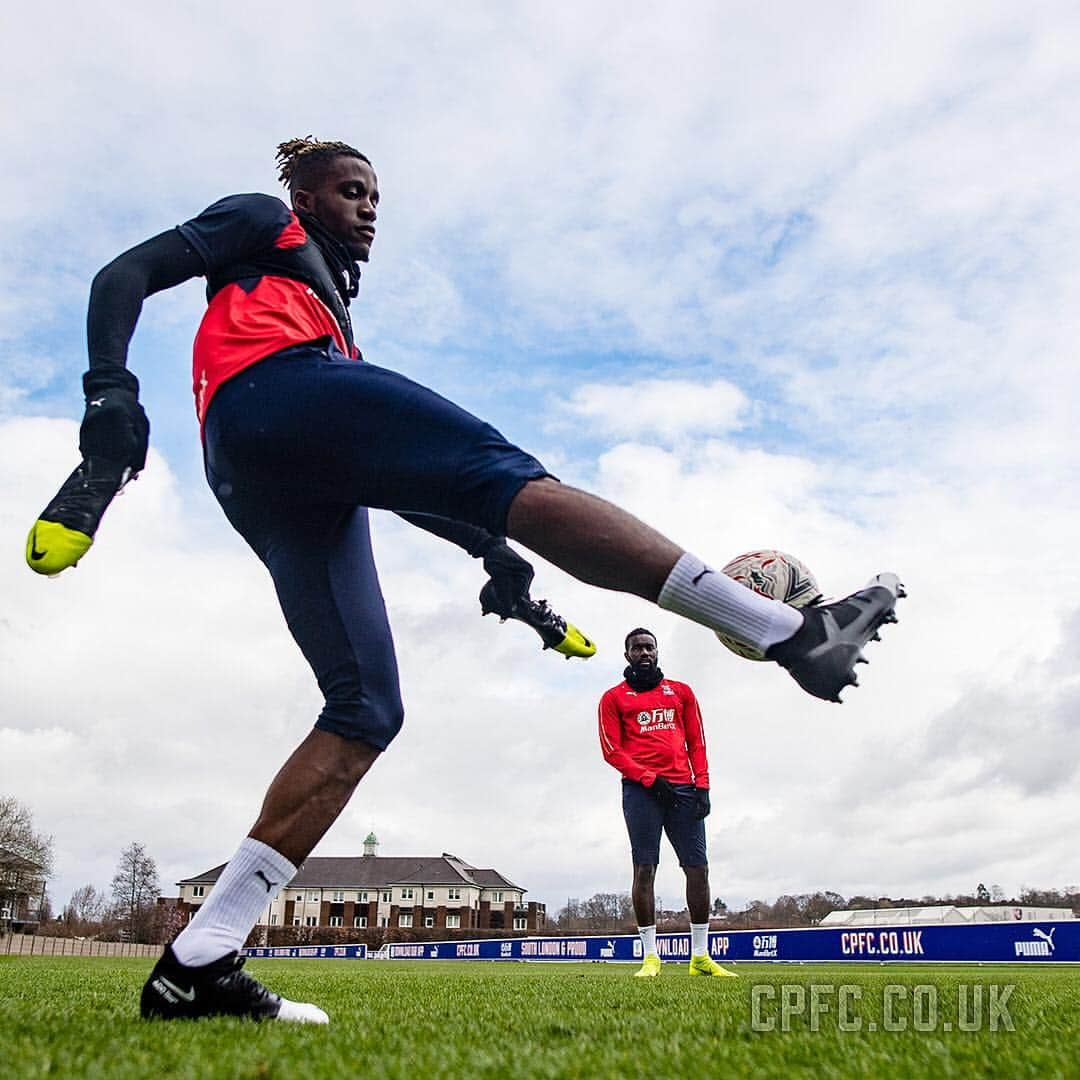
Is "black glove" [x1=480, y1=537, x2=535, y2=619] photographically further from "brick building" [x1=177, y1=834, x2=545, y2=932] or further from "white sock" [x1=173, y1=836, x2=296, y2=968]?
"brick building" [x1=177, y1=834, x2=545, y2=932]

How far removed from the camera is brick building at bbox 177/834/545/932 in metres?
97.8

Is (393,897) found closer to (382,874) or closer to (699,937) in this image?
(382,874)

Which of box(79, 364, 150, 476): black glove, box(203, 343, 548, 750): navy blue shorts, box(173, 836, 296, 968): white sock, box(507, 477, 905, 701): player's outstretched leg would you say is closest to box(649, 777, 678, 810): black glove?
box(203, 343, 548, 750): navy blue shorts

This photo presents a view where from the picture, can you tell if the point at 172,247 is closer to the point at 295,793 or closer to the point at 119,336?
the point at 119,336

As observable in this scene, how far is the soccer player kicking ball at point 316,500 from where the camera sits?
2479 millimetres

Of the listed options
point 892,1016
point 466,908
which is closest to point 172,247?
point 892,1016

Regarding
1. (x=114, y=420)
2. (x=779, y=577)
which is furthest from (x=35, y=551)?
(x=779, y=577)

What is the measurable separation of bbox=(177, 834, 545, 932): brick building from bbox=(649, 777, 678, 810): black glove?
9336cm

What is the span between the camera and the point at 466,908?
323 feet

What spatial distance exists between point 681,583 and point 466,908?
103365 mm

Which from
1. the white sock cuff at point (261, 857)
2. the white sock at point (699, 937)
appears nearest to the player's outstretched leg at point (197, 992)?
the white sock cuff at point (261, 857)

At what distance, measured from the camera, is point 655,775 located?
29.6 ft

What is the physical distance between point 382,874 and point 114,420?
350 ft

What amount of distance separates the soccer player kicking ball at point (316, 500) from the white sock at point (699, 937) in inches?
266
